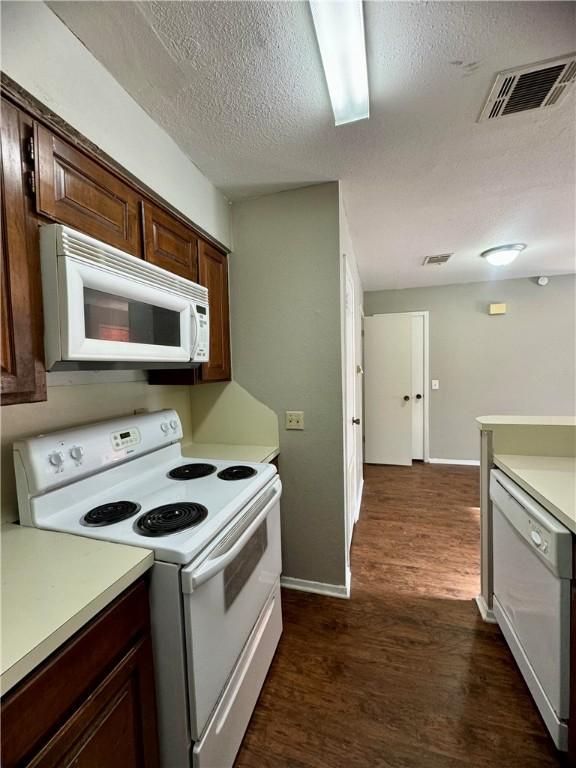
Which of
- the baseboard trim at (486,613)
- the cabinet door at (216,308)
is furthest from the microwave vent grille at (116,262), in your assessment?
the baseboard trim at (486,613)

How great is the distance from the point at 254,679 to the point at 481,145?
8.32 feet

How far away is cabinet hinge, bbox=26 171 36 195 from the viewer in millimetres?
880

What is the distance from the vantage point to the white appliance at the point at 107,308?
0.90m

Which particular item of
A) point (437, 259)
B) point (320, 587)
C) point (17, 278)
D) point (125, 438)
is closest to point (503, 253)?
point (437, 259)

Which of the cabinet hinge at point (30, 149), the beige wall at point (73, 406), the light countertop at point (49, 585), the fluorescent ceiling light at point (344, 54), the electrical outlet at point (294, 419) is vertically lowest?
the light countertop at point (49, 585)

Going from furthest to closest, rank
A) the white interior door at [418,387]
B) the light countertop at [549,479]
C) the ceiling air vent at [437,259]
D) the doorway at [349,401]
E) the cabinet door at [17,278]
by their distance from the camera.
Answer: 1. the white interior door at [418,387]
2. the ceiling air vent at [437,259]
3. the doorway at [349,401]
4. the light countertop at [549,479]
5. the cabinet door at [17,278]

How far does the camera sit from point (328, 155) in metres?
1.56

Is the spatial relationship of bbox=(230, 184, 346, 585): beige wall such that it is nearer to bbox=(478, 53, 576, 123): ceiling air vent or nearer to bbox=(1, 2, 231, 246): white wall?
bbox=(1, 2, 231, 246): white wall

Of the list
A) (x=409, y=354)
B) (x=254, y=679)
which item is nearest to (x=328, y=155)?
(x=254, y=679)

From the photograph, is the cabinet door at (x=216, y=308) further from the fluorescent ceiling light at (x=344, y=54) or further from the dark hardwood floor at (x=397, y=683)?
the dark hardwood floor at (x=397, y=683)

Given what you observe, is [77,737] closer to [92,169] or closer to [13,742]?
[13,742]

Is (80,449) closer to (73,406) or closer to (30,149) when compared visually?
(73,406)

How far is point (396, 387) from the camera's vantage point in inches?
A: 165

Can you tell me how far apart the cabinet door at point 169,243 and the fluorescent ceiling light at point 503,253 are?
2.71 metres
